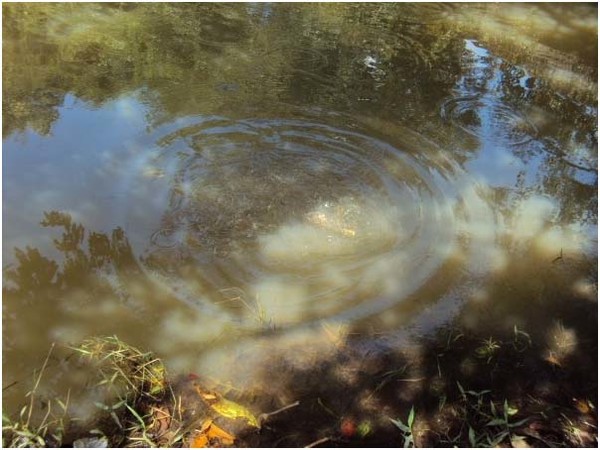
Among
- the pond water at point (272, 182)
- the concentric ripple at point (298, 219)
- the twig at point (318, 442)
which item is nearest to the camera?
the twig at point (318, 442)

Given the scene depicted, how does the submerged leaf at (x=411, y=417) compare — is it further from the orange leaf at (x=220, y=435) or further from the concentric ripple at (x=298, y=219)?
the orange leaf at (x=220, y=435)

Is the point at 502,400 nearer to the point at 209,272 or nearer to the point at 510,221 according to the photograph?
the point at 510,221

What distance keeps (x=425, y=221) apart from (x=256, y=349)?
1457 mm

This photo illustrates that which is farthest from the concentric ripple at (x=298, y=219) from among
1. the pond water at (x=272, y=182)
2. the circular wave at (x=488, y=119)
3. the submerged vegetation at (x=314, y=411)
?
the circular wave at (x=488, y=119)

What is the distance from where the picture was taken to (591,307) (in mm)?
2938

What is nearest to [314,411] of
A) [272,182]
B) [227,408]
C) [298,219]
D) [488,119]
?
[227,408]

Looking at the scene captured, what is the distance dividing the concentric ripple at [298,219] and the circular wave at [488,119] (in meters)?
0.55

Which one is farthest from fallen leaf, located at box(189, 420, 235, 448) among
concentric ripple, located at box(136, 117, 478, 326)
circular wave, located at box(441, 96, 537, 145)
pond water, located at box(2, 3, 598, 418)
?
circular wave, located at box(441, 96, 537, 145)

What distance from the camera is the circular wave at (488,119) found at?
13.9ft

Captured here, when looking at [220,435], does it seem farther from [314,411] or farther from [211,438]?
[314,411]

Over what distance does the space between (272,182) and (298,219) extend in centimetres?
41

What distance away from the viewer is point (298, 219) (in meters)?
3.34

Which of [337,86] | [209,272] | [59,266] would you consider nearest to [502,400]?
[209,272]

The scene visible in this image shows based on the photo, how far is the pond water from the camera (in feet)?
9.03
